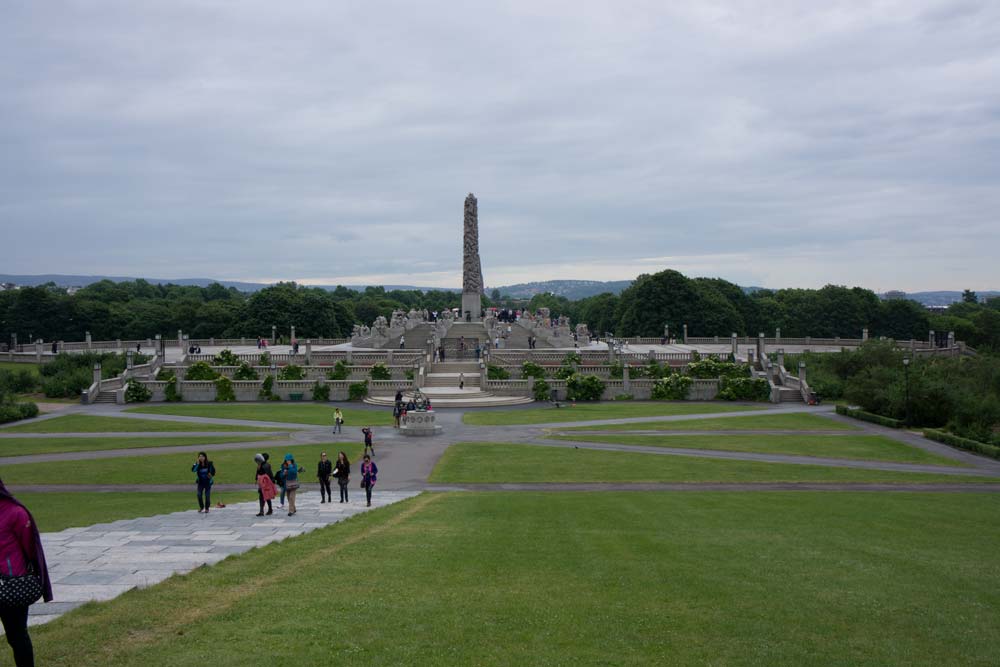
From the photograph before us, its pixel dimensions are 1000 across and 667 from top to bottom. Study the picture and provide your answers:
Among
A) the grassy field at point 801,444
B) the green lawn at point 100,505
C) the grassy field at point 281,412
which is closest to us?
the green lawn at point 100,505

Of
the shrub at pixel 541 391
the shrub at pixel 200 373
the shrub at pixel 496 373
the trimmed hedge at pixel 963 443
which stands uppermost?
the shrub at pixel 200 373

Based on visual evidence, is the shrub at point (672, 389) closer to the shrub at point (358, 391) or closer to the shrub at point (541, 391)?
the shrub at point (541, 391)

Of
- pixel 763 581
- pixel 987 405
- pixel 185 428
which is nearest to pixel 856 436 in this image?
pixel 987 405

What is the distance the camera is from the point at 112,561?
14.2 m

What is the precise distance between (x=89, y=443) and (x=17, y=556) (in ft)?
112

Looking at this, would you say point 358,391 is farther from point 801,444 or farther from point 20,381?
point 801,444

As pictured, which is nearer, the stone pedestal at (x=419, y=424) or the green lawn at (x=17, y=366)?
the stone pedestal at (x=419, y=424)

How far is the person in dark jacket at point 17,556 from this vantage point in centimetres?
750

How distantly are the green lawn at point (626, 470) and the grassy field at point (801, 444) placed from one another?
135 inches

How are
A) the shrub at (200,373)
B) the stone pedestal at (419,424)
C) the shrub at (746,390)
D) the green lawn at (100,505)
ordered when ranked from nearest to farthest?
the green lawn at (100,505)
the stone pedestal at (419,424)
the shrub at (746,390)
the shrub at (200,373)

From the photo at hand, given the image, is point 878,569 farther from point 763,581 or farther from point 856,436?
point 856,436

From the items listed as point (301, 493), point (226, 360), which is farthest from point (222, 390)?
point (301, 493)

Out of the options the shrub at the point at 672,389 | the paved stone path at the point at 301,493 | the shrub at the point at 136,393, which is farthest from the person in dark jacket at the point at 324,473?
the shrub at the point at 672,389

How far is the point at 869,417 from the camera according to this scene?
4666 cm
